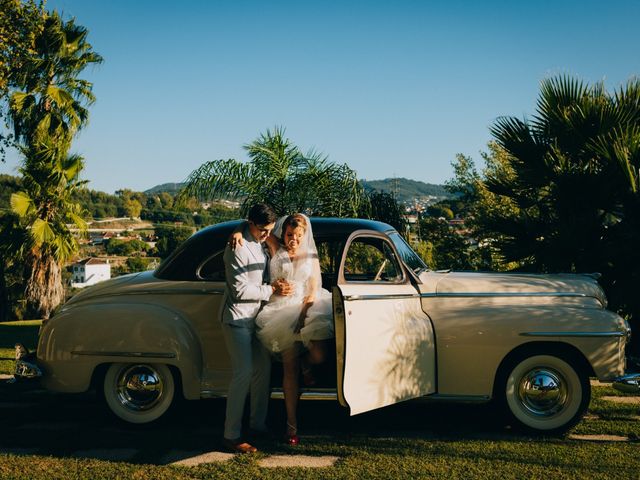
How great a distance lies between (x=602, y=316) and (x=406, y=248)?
1812mm

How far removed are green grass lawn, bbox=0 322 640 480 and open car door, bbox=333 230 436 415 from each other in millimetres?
468

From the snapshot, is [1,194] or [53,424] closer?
[53,424]

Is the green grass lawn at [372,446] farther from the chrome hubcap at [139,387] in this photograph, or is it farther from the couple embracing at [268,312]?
the couple embracing at [268,312]

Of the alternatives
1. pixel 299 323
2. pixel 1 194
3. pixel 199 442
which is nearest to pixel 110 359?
pixel 199 442

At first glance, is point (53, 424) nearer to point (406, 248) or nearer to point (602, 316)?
point (406, 248)

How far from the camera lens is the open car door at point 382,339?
16.3 feet

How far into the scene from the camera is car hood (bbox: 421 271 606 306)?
20.0 ft

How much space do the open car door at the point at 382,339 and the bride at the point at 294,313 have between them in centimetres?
37

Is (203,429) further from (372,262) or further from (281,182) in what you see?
(281,182)

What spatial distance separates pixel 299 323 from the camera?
5492 mm

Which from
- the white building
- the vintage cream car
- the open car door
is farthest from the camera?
the white building

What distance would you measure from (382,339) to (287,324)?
0.77 metres

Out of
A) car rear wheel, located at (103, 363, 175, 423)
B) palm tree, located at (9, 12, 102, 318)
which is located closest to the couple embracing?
car rear wheel, located at (103, 363, 175, 423)

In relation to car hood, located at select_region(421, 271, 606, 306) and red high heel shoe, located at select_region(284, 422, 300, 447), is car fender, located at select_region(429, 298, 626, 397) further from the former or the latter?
red high heel shoe, located at select_region(284, 422, 300, 447)
